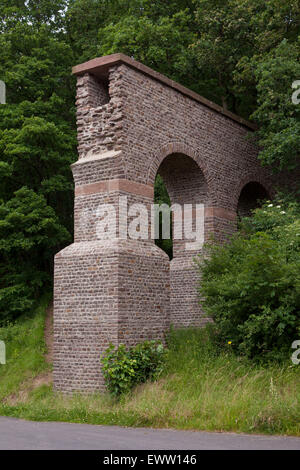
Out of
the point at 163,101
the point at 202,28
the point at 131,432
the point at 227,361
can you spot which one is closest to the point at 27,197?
the point at 163,101

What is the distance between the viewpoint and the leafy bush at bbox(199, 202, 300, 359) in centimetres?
1057

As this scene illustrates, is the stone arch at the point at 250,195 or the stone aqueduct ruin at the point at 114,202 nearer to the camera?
the stone aqueduct ruin at the point at 114,202

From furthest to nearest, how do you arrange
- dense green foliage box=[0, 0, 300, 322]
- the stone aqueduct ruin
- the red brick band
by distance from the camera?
dense green foliage box=[0, 0, 300, 322] < the red brick band < the stone aqueduct ruin

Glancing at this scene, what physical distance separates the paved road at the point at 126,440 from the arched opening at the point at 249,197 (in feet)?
39.3

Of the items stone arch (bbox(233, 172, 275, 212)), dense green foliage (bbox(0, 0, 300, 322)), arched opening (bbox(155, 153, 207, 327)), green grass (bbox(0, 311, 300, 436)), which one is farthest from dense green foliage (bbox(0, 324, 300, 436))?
dense green foliage (bbox(0, 0, 300, 322))

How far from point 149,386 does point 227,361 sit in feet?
5.21

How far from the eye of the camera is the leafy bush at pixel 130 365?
11.4 meters

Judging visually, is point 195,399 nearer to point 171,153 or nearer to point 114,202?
point 114,202

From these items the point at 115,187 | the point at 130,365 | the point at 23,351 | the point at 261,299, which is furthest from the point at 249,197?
the point at 130,365

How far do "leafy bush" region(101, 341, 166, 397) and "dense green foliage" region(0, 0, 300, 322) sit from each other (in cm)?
687

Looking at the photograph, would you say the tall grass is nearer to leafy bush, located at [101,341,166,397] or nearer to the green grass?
the green grass

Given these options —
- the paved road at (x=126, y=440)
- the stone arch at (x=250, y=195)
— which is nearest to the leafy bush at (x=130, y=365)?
the paved road at (x=126, y=440)

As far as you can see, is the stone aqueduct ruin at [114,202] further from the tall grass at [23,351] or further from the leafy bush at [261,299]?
the tall grass at [23,351]

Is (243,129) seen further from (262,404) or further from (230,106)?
(262,404)
